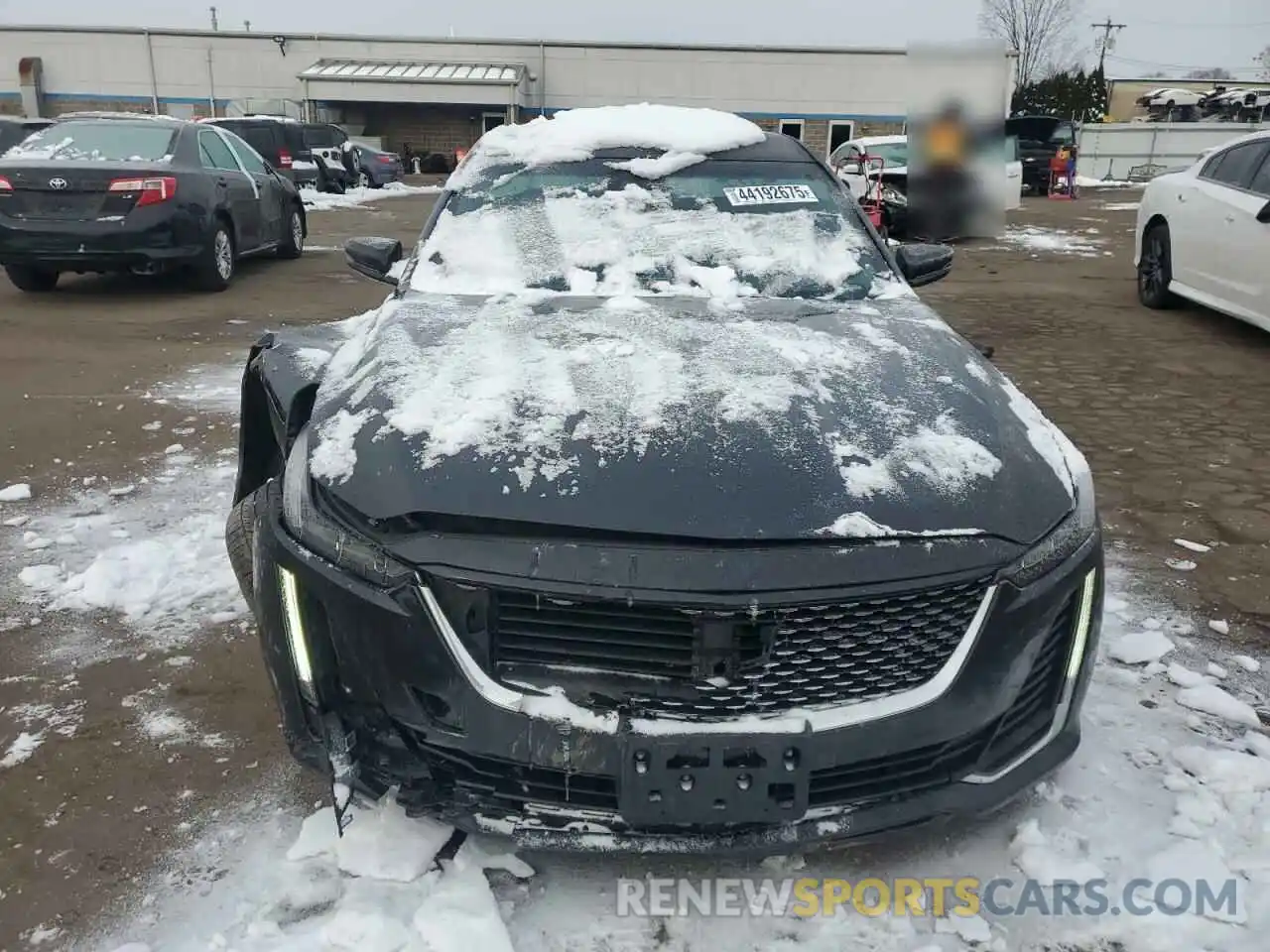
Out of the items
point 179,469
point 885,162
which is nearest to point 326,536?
point 179,469

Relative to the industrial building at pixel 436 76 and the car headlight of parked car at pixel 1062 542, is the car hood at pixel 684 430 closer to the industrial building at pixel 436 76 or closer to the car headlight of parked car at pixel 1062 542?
the car headlight of parked car at pixel 1062 542

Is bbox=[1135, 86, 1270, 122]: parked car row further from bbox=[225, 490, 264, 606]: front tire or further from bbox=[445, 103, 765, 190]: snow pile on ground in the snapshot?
bbox=[225, 490, 264, 606]: front tire

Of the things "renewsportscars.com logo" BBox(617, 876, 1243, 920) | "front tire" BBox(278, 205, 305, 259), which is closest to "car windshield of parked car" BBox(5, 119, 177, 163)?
"front tire" BBox(278, 205, 305, 259)

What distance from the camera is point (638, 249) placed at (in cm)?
332

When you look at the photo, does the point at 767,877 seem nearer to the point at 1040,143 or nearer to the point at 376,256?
the point at 376,256

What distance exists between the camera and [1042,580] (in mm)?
1936

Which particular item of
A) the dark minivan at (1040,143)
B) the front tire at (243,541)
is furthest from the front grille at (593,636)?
the dark minivan at (1040,143)

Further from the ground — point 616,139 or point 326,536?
point 616,139

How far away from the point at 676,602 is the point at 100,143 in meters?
8.58

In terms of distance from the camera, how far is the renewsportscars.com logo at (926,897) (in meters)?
2.03

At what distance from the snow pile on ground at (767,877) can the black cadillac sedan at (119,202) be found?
278 inches

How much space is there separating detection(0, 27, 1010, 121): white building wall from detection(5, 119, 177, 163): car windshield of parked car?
28.1 meters

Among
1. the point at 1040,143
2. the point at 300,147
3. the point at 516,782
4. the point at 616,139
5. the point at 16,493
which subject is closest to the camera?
the point at 516,782

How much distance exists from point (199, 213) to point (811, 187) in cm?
651
